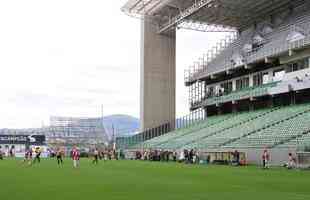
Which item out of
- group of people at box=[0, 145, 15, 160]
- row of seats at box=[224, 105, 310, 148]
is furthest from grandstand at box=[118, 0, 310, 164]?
group of people at box=[0, 145, 15, 160]

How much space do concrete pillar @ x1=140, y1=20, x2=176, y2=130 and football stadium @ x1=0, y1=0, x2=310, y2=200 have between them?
14cm

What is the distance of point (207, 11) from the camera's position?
68.9 meters

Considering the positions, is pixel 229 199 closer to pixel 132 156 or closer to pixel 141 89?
pixel 132 156

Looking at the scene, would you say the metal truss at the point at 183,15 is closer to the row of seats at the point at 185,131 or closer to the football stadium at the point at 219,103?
the football stadium at the point at 219,103

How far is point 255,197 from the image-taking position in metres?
17.1

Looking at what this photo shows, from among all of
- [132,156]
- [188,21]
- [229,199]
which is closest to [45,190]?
[229,199]

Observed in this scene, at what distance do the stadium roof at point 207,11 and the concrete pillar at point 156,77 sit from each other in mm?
1918

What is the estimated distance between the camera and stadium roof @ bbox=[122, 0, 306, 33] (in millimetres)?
64875

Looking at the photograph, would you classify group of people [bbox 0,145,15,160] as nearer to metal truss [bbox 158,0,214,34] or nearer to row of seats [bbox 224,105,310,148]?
metal truss [bbox 158,0,214,34]

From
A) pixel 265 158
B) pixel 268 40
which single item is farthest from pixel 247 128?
pixel 268 40

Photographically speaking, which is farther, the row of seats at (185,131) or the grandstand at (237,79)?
the row of seats at (185,131)

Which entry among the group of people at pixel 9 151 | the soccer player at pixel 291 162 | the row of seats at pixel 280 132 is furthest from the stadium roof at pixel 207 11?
the soccer player at pixel 291 162

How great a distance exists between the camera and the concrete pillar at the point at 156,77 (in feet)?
253

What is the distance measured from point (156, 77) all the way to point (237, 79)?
551 inches
